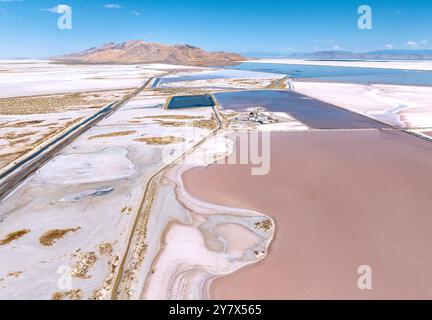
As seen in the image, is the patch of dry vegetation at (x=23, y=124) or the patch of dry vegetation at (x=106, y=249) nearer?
the patch of dry vegetation at (x=106, y=249)

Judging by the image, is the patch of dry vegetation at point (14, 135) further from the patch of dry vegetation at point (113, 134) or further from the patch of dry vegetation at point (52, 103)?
the patch of dry vegetation at point (52, 103)

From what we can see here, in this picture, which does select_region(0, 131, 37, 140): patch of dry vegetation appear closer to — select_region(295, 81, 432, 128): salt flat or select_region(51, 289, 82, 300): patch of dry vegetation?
select_region(51, 289, 82, 300): patch of dry vegetation

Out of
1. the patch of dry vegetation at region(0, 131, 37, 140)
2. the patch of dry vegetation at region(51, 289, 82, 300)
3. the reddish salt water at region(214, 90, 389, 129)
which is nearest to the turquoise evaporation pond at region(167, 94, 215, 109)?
the reddish salt water at region(214, 90, 389, 129)

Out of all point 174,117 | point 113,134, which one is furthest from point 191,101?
point 113,134

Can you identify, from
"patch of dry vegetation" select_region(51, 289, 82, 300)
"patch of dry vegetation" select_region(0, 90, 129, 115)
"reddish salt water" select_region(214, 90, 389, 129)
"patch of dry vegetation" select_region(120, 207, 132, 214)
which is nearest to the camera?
"patch of dry vegetation" select_region(51, 289, 82, 300)

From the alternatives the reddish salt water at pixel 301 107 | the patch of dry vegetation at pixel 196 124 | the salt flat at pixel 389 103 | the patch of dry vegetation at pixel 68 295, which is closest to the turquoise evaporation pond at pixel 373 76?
the salt flat at pixel 389 103

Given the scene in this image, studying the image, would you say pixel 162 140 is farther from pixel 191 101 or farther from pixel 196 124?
pixel 191 101
